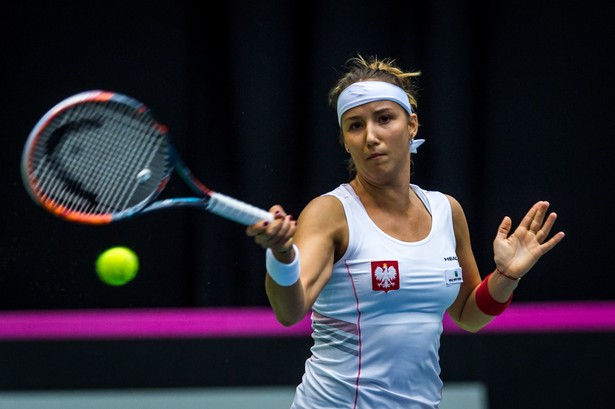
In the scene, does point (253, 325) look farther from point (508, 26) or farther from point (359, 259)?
point (508, 26)

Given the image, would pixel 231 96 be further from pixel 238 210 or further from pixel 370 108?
pixel 238 210

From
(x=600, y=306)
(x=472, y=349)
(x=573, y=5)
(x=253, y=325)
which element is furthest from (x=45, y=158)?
(x=573, y=5)

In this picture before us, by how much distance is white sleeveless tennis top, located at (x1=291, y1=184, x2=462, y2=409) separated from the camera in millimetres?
2441

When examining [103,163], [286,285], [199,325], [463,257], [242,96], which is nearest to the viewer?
[286,285]

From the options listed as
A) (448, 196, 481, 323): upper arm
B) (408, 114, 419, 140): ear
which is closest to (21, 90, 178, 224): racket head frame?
(408, 114, 419, 140): ear

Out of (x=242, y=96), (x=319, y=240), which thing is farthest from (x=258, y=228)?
(x=242, y=96)

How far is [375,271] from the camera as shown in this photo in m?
2.42

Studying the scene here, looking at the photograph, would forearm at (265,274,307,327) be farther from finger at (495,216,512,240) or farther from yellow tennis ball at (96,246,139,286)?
yellow tennis ball at (96,246,139,286)

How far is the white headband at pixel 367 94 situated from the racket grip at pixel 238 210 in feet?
1.81

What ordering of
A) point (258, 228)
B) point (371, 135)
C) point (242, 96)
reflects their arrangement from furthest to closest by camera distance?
point (242, 96), point (371, 135), point (258, 228)

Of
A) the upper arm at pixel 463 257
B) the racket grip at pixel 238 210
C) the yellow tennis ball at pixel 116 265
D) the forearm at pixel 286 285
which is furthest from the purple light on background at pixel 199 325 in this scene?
the racket grip at pixel 238 210

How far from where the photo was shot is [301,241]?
2.40 meters

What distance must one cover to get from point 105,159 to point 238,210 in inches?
16.8

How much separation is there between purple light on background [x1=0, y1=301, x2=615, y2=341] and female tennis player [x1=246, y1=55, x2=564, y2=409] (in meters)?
0.86
